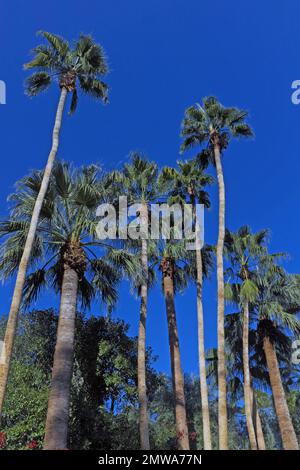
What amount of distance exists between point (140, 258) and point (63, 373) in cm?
646

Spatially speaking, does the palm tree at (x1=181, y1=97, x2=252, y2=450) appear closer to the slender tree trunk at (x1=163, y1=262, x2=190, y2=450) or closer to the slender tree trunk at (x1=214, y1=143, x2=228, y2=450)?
the slender tree trunk at (x1=214, y1=143, x2=228, y2=450)

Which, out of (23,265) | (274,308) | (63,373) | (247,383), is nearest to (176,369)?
(247,383)

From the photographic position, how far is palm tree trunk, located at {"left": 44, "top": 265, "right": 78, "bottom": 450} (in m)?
8.37

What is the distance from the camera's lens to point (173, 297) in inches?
656

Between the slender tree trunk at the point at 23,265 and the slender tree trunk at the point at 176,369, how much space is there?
7375 mm

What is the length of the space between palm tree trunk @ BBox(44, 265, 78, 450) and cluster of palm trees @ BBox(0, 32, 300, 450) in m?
0.02

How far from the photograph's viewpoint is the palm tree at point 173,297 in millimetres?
14288

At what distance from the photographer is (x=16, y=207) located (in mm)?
11891

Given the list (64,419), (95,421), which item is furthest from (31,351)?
(64,419)

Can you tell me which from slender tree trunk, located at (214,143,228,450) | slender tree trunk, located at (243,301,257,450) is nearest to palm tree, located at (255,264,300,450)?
slender tree trunk, located at (243,301,257,450)

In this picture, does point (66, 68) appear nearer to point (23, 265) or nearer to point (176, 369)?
point (23, 265)

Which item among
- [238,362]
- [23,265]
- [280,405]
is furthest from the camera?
[238,362]
